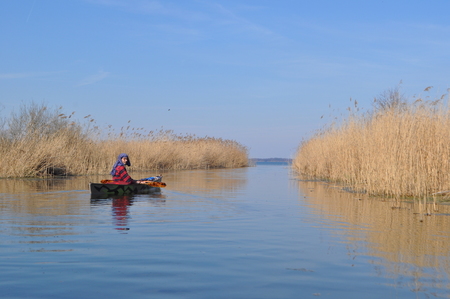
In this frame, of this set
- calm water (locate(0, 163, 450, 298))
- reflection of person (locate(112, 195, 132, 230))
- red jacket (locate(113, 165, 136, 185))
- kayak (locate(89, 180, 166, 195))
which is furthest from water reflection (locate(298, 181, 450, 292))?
red jacket (locate(113, 165, 136, 185))

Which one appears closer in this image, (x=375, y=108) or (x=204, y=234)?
(x=204, y=234)

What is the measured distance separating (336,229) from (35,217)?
5168mm

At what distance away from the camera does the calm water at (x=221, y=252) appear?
4.49 m

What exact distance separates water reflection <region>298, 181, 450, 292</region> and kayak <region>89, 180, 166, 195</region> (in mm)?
4589

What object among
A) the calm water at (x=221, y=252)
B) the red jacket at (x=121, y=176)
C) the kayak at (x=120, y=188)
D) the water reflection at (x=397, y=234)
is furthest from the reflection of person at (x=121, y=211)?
the water reflection at (x=397, y=234)

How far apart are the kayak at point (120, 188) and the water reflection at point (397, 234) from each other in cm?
459

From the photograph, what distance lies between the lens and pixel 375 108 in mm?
14570

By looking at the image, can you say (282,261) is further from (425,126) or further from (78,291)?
(425,126)

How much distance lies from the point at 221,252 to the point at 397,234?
2946 millimetres

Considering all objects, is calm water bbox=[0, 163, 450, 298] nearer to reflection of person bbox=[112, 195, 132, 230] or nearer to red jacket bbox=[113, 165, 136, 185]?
reflection of person bbox=[112, 195, 132, 230]

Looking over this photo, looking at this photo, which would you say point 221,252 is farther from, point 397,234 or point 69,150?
point 69,150

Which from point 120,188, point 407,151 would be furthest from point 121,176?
point 407,151

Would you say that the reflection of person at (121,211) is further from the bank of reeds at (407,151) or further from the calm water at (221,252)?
the bank of reeds at (407,151)

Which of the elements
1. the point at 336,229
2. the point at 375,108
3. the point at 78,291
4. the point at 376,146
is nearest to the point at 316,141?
the point at 375,108
